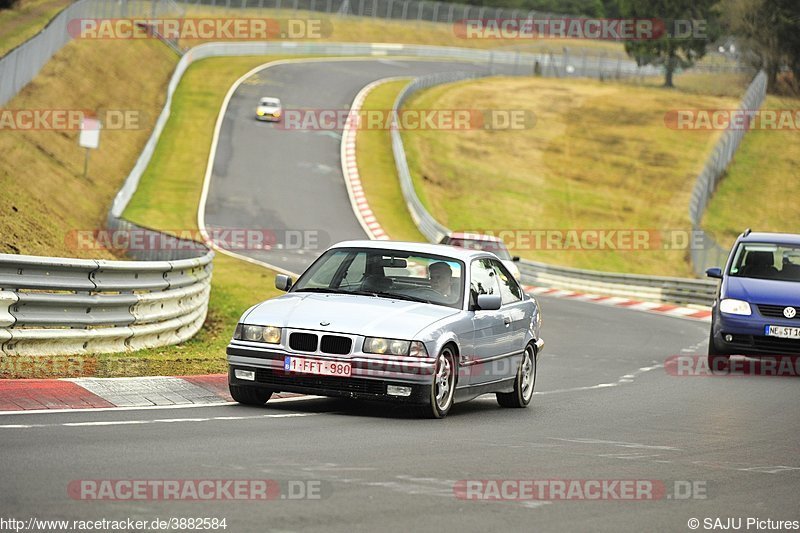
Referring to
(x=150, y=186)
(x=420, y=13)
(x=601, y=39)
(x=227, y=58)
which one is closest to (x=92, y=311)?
(x=150, y=186)

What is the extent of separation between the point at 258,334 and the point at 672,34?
3313 inches

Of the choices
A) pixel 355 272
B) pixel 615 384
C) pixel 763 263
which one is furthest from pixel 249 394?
pixel 763 263

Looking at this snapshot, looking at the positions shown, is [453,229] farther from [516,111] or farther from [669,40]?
[669,40]

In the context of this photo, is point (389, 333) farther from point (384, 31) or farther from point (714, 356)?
point (384, 31)

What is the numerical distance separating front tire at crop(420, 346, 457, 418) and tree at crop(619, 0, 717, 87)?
271 feet

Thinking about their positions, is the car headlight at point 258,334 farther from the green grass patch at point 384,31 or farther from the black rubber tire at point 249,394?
the green grass patch at point 384,31

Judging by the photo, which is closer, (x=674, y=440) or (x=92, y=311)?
(x=674, y=440)

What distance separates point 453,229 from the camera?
154 ft

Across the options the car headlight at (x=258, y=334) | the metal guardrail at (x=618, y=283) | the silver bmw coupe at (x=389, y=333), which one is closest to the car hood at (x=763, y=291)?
the silver bmw coupe at (x=389, y=333)

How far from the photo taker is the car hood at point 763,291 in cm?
1788

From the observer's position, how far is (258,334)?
36.5 ft

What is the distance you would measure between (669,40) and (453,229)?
48.9 metres

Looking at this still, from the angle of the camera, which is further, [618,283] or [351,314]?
[618,283]

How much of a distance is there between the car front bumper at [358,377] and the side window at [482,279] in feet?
4.67
